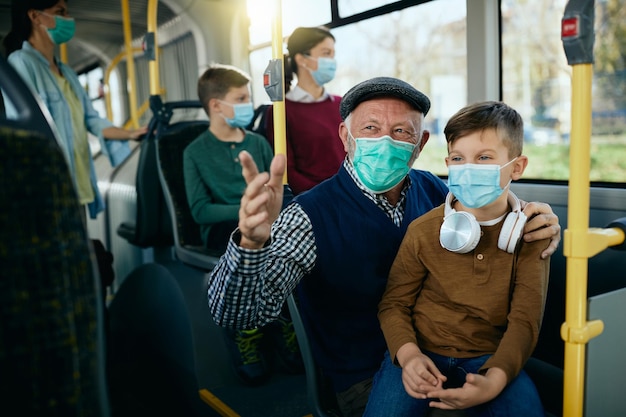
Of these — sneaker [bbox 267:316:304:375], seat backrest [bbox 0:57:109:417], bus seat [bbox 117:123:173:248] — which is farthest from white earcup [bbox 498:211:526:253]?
bus seat [bbox 117:123:173:248]

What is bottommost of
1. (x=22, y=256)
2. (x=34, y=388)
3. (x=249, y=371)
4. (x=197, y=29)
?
(x=249, y=371)

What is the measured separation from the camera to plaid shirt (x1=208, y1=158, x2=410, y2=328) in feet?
3.98

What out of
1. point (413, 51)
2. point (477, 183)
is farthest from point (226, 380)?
point (413, 51)

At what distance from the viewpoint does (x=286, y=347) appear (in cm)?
264

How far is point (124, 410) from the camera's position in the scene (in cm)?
271

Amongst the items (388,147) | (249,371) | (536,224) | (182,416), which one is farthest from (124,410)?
(536,224)

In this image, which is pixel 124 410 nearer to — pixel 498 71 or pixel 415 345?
pixel 415 345

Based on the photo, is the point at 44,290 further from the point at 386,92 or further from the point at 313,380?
the point at 386,92

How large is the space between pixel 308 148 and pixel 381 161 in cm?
151

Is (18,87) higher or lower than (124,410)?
higher

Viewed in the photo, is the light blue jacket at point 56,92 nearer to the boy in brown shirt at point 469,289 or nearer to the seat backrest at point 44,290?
the boy in brown shirt at point 469,289

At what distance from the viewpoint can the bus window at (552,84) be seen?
7.18 ft

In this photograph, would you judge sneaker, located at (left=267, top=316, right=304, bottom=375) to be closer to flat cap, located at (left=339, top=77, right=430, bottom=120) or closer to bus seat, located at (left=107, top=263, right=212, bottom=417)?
bus seat, located at (left=107, top=263, right=212, bottom=417)

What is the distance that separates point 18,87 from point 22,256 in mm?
300
